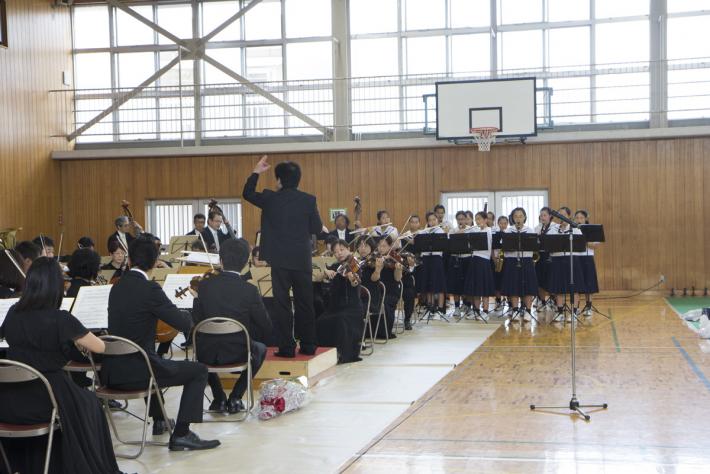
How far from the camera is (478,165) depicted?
16281mm

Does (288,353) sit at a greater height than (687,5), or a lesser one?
lesser

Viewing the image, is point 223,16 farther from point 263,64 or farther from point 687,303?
point 687,303

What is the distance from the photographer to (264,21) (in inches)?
696

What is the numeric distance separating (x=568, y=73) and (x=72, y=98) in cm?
1088

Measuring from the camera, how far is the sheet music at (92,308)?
5.79 meters

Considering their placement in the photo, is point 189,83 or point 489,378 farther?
point 189,83

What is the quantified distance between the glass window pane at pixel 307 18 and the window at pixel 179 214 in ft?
13.3

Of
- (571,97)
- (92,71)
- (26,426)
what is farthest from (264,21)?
(26,426)

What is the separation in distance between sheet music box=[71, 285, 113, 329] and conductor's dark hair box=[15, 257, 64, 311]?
4.94 feet

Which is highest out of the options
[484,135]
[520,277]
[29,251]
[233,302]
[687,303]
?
[484,135]

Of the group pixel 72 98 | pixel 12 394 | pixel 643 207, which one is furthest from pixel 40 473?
pixel 72 98

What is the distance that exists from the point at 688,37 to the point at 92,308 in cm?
1395

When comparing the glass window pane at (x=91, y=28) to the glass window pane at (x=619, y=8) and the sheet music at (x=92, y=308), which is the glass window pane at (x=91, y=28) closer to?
the glass window pane at (x=619, y=8)

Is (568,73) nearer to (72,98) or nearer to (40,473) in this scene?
(72,98)
